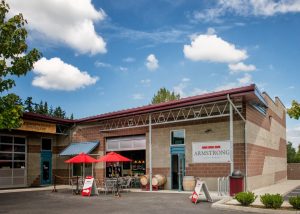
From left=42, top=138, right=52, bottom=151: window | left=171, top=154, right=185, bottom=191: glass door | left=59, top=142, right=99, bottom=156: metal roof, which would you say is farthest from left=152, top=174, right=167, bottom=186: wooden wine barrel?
left=42, top=138, right=52, bottom=151: window

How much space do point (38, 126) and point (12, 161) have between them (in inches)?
124

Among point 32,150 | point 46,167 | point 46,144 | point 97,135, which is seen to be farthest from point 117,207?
point 46,144

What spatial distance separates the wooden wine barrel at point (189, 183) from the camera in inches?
866

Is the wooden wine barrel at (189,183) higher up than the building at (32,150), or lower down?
lower down

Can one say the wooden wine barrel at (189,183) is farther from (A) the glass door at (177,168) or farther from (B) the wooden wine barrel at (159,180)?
(B) the wooden wine barrel at (159,180)

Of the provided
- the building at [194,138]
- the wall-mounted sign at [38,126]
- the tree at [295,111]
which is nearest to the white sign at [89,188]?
the building at [194,138]

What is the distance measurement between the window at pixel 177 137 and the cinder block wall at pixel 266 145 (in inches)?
166

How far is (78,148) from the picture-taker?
29.3m

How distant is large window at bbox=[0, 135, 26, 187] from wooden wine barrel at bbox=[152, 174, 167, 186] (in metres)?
11.3

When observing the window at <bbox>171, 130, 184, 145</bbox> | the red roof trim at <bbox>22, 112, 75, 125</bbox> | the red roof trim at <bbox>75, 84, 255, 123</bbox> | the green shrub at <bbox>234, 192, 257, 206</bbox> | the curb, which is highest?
the red roof trim at <bbox>75, 84, 255, 123</bbox>

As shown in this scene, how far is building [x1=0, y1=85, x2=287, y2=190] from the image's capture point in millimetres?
20812

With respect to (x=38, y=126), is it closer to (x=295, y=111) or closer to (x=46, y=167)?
(x=46, y=167)

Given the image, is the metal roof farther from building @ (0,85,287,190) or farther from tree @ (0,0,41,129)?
tree @ (0,0,41,129)

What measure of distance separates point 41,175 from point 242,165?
16.7 meters
